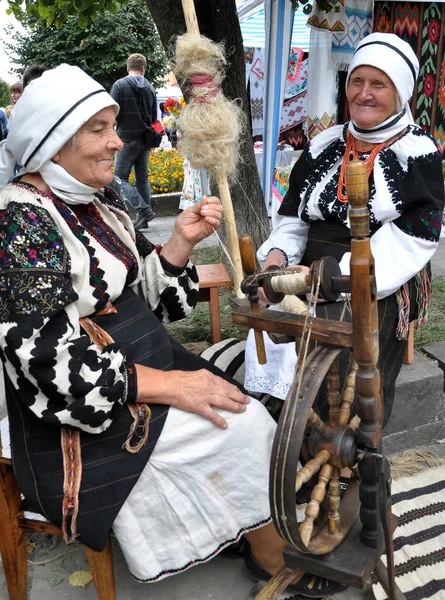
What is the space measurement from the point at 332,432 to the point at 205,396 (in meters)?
0.49

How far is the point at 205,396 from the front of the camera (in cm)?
179

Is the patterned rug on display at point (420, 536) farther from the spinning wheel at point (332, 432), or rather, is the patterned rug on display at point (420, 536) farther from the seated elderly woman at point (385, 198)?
the spinning wheel at point (332, 432)

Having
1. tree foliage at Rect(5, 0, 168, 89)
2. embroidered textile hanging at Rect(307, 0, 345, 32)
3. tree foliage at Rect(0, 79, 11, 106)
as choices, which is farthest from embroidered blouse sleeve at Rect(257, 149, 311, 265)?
tree foliage at Rect(0, 79, 11, 106)

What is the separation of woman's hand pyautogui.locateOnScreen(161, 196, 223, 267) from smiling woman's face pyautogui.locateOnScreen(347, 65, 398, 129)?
29.5 inches

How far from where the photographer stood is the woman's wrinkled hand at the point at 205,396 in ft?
5.81

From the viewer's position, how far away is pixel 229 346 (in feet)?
9.53

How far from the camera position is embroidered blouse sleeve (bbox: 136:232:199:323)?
2182mm

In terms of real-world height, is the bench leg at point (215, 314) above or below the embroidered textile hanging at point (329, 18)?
below

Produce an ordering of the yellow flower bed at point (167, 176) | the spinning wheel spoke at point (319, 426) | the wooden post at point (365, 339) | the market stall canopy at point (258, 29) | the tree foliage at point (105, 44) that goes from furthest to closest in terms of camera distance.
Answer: the tree foliage at point (105, 44)
the yellow flower bed at point (167, 176)
the market stall canopy at point (258, 29)
the spinning wheel spoke at point (319, 426)
the wooden post at point (365, 339)

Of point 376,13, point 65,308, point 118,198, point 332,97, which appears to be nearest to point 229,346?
point 118,198

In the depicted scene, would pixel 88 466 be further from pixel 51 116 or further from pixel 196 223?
pixel 51 116

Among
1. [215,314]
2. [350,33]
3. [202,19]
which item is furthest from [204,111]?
[350,33]

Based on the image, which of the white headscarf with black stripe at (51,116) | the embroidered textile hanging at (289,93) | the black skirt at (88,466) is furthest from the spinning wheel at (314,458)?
the embroidered textile hanging at (289,93)

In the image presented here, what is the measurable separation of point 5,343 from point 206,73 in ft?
3.36
